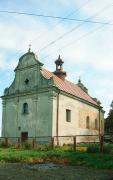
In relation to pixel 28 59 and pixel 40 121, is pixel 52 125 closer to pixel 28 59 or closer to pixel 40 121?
pixel 40 121

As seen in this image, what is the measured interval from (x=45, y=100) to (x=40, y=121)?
200 cm

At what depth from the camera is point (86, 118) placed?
37.6 m

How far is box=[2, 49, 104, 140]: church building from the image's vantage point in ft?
104

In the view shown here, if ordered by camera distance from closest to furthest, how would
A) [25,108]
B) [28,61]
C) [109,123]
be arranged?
1. [25,108]
2. [28,61]
3. [109,123]

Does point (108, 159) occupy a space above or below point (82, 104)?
below

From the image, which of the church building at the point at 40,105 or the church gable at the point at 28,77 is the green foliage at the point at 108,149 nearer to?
the church building at the point at 40,105

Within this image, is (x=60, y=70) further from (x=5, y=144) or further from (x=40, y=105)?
(x=5, y=144)

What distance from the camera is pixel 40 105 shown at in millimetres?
32375

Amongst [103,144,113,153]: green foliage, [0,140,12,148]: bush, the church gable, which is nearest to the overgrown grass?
[103,144,113,153]: green foliage

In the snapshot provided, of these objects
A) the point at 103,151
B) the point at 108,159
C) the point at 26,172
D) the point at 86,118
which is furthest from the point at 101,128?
the point at 26,172

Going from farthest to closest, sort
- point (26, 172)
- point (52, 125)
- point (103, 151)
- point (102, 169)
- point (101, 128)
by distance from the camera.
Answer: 1. point (101, 128)
2. point (52, 125)
3. point (103, 151)
4. point (102, 169)
5. point (26, 172)

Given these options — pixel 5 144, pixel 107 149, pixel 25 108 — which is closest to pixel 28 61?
pixel 25 108

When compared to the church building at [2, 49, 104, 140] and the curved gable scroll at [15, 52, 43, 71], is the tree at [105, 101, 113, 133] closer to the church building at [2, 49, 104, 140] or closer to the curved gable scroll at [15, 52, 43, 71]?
the church building at [2, 49, 104, 140]

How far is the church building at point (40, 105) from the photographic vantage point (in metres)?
31.6
